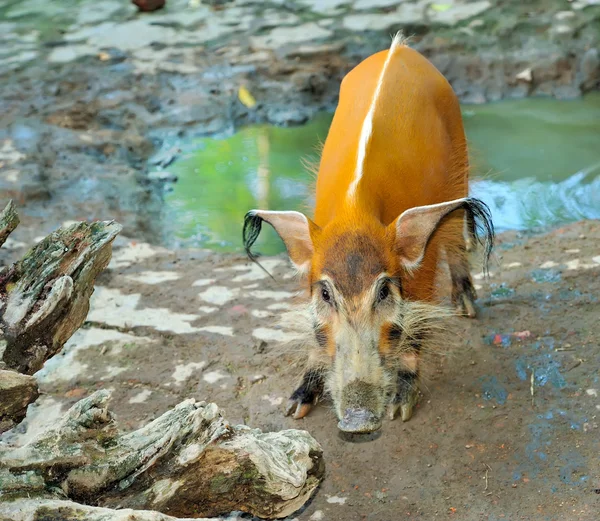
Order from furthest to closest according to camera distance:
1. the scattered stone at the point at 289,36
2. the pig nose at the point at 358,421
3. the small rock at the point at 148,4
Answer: the small rock at the point at 148,4, the scattered stone at the point at 289,36, the pig nose at the point at 358,421

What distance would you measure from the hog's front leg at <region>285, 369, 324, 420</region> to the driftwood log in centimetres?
116

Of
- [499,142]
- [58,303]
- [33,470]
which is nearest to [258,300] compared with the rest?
[58,303]

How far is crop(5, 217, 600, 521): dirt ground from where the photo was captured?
3.10 metres

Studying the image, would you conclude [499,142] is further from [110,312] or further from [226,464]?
[226,464]

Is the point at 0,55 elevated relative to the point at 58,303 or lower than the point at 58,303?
lower

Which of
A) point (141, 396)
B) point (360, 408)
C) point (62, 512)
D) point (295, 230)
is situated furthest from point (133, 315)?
point (62, 512)

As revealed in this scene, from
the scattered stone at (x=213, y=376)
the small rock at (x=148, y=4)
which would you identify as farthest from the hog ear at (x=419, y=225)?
the small rock at (x=148, y=4)

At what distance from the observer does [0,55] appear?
9117 mm

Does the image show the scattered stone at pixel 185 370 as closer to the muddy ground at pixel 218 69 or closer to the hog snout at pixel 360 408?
the hog snout at pixel 360 408

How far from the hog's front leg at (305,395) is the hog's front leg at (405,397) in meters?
0.37

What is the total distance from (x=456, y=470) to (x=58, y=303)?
5.93 feet

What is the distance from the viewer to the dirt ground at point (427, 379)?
10.2 feet

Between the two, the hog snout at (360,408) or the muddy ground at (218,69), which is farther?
the muddy ground at (218,69)

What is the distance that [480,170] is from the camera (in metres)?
5.89
